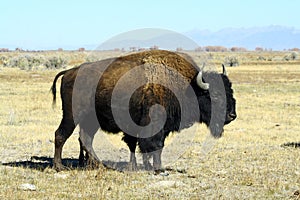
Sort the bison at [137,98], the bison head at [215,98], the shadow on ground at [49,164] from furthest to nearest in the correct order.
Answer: the bison head at [215,98] → the shadow on ground at [49,164] → the bison at [137,98]

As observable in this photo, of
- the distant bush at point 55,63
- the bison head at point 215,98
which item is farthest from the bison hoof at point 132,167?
the distant bush at point 55,63

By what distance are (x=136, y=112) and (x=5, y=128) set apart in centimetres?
748

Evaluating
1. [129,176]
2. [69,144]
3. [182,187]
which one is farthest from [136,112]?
[69,144]

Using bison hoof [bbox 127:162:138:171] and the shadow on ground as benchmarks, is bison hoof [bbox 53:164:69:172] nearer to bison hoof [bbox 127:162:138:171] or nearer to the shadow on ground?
the shadow on ground

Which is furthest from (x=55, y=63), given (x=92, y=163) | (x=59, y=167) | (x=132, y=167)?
(x=132, y=167)

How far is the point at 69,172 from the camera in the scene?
8984 mm

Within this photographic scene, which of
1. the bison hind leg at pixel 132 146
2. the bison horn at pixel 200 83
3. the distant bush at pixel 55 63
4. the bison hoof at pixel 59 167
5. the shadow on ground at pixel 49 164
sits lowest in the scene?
the shadow on ground at pixel 49 164

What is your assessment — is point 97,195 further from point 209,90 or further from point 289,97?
point 289,97

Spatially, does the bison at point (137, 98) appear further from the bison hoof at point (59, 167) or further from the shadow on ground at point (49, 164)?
the shadow on ground at point (49, 164)

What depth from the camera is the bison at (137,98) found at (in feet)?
30.3

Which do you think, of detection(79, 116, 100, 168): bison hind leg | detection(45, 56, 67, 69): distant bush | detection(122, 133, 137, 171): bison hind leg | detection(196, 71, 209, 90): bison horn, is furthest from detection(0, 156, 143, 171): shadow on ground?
detection(45, 56, 67, 69): distant bush

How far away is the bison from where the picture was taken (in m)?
9.24

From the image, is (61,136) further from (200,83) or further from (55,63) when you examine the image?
(55,63)

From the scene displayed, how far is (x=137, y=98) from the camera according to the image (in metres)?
9.29
